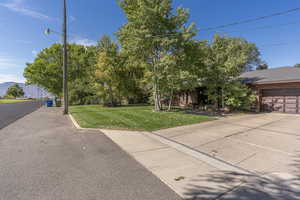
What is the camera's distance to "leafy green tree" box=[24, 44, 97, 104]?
2420 cm

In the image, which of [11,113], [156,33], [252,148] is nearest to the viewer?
[252,148]

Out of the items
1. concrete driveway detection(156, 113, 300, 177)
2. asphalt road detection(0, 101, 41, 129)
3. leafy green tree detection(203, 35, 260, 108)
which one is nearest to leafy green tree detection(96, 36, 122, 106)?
asphalt road detection(0, 101, 41, 129)

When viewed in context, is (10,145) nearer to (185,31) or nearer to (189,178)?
(189,178)

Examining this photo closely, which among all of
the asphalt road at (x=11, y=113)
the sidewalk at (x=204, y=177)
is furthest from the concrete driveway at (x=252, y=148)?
the asphalt road at (x=11, y=113)

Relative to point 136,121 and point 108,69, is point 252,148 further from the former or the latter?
point 108,69

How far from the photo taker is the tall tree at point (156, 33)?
1130cm

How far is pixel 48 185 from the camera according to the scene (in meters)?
2.49

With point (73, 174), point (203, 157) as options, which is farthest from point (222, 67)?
point (73, 174)

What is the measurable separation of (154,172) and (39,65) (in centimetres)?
3151

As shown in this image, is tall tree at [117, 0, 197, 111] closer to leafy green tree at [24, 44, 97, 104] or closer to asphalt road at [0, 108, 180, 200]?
asphalt road at [0, 108, 180, 200]

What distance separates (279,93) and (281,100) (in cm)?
60

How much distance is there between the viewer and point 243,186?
8.23 ft

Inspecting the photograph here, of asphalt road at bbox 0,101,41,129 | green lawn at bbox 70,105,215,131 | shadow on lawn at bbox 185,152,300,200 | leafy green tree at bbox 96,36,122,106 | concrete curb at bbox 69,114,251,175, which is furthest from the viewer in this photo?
leafy green tree at bbox 96,36,122,106

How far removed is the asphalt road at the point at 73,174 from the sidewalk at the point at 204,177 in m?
0.24
